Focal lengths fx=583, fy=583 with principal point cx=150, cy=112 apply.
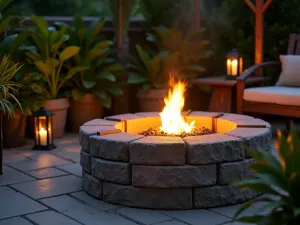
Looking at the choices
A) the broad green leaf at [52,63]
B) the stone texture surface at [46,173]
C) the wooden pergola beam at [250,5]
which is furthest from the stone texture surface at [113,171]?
the wooden pergola beam at [250,5]

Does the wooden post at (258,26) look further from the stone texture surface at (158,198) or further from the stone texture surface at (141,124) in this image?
the stone texture surface at (158,198)

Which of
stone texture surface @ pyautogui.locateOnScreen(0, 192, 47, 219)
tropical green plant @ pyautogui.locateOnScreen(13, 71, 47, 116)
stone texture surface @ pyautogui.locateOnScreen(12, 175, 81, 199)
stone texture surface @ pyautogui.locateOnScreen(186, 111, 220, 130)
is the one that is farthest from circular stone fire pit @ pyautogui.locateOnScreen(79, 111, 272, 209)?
tropical green plant @ pyautogui.locateOnScreen(13, 71, 47, 116)

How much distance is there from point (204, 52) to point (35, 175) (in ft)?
9.36

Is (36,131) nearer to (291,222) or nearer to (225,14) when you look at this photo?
(225,14)

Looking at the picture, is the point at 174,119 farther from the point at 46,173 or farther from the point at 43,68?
the point at 43,68

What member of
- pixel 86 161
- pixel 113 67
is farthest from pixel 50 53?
pixel 86 161

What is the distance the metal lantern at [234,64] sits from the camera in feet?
19.6

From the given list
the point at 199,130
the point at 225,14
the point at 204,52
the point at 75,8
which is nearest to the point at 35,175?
the point at 199,130

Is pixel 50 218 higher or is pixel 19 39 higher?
pixel 19 39

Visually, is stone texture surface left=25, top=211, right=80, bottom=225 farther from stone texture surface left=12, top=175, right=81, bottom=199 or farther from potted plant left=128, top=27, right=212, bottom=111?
potted plant left=128, top=27, right=212, bottom=111

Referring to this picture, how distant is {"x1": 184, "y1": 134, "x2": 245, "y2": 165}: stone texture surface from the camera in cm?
343

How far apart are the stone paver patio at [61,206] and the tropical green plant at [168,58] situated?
5.76 ft

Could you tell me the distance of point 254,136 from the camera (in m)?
3.66

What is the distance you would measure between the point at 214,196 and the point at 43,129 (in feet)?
7.12
